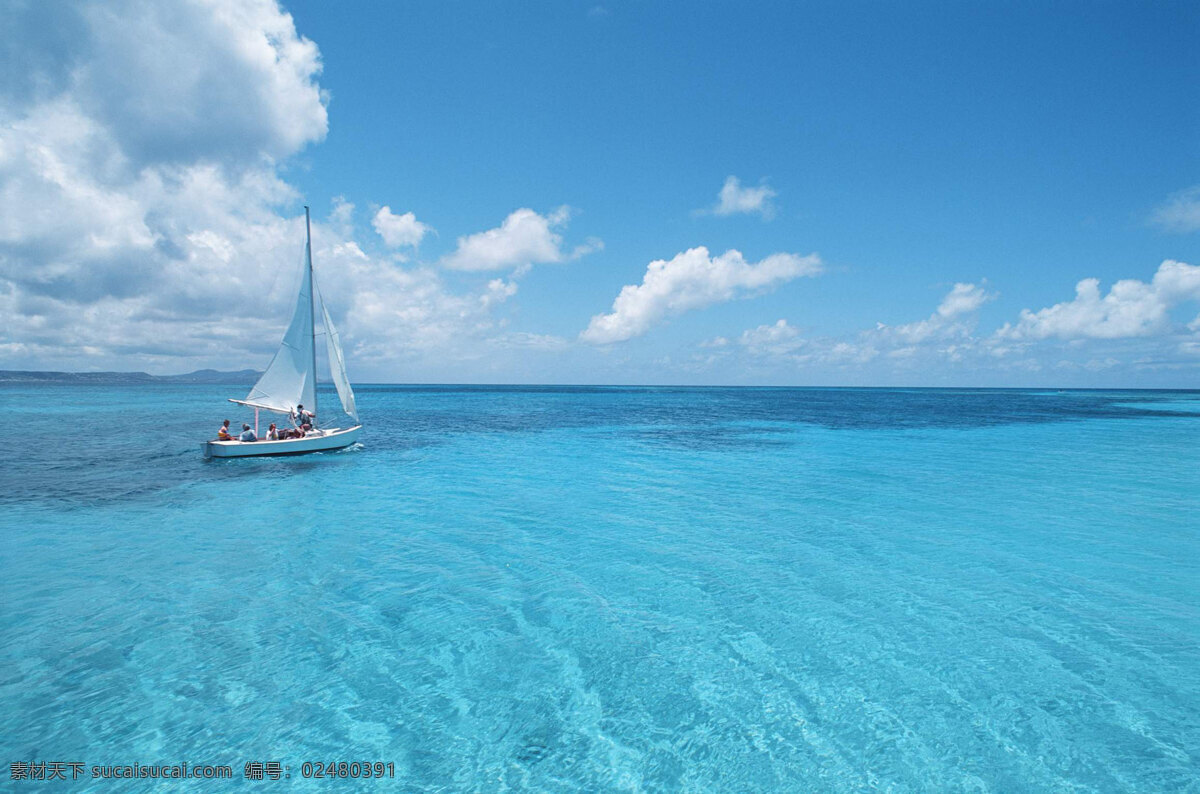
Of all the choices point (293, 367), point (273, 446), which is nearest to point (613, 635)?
point (273, 446)

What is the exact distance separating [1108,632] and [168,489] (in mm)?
29900

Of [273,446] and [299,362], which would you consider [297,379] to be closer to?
[299,362]

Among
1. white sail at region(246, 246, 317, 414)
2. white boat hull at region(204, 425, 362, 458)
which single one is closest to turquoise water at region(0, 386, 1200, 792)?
white boat hull at region(204, 425, 362, 458)

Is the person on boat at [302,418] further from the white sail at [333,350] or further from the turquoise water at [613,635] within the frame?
the turquoise water at [613,635]

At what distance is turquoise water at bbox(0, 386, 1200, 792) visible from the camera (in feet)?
21.6

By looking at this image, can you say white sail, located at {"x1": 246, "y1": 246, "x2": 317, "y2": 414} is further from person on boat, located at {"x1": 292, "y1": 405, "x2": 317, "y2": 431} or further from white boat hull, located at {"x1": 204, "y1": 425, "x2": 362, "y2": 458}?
white boat hull, located at {"x1": 204, "y1": 425, "x2": 362, "y2": 458}

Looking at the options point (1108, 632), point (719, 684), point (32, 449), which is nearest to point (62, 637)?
point (719, 684)

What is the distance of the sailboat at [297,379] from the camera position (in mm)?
28094

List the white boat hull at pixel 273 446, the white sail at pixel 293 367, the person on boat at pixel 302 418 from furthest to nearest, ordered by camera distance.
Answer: the person on boat at pixel 302 418, the white sail at pixel 293 367, the white boat hull at pixel 273 446

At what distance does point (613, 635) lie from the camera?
9516 millimetres

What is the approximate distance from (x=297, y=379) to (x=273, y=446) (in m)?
3.90

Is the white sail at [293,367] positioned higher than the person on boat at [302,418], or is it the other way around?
the white sail at [293,367]

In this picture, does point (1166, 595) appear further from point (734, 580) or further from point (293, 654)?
point (293, 654)

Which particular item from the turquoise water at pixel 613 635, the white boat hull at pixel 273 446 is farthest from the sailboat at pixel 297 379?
the turquoise water at pixel 613 635
